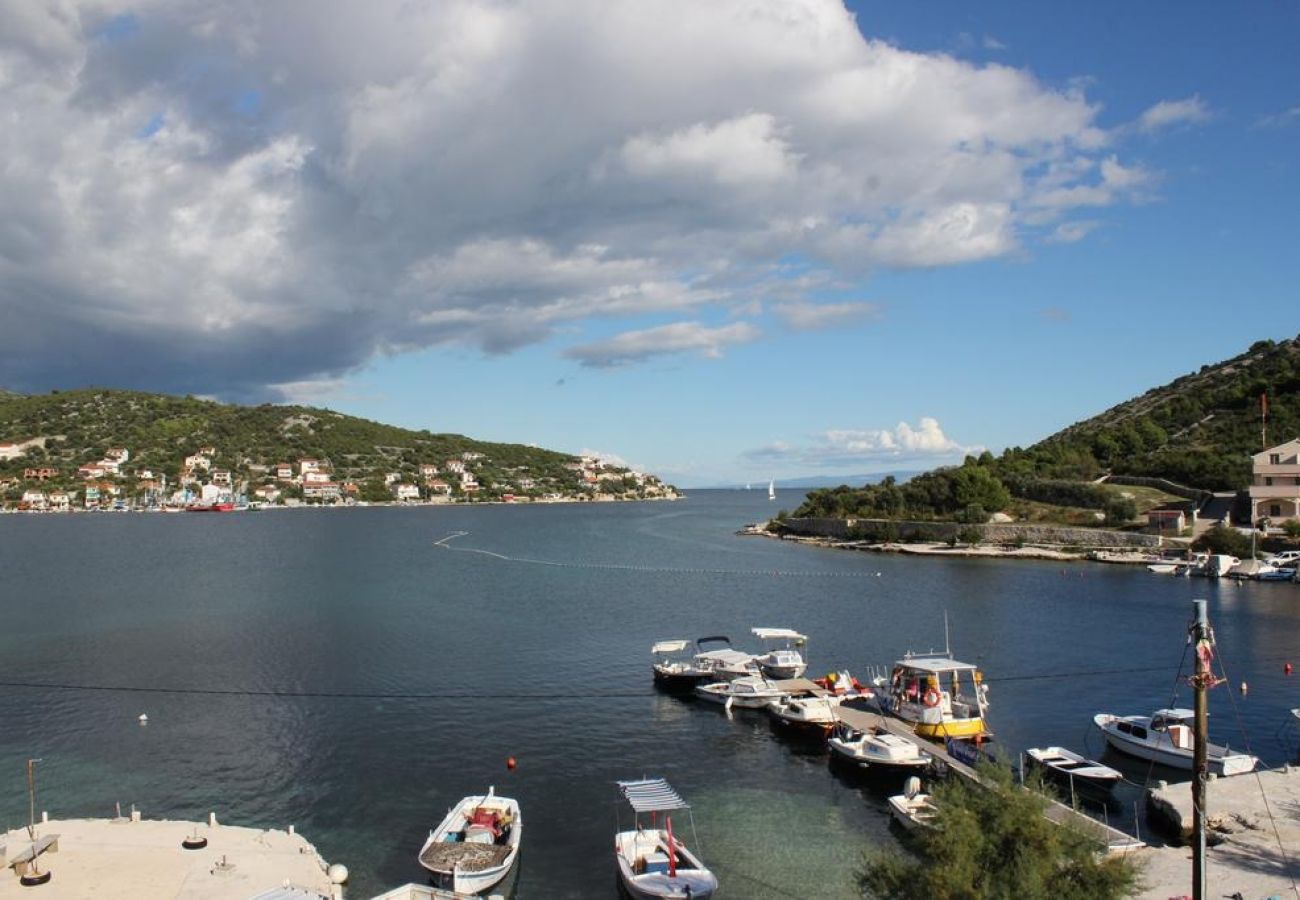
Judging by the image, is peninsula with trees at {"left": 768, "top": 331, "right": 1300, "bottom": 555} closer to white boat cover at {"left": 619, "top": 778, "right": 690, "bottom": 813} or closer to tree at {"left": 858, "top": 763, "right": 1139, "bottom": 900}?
white boat cover at {"left": 619, "top": 778, "right": 690, "bottom": 813}

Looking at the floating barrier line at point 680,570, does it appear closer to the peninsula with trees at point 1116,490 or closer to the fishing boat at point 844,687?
the peninsula with trees at point 1116,490

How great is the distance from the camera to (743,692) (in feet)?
127

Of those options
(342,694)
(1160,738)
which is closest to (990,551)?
(1160,738)

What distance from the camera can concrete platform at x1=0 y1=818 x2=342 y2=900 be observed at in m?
19.1

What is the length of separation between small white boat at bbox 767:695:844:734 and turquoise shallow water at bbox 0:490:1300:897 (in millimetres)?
926

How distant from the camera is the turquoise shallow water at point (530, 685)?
26250 mm

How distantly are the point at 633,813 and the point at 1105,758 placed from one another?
16.5 meters

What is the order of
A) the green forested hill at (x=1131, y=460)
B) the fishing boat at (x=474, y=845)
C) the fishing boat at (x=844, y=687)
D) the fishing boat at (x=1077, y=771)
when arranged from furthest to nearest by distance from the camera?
the green forested hill at (x=1131, y=460), the fishing boat at (x=844, y=687), the fishing boat at (x=1077, y=771), the fishing boat at (x=474, y=845)

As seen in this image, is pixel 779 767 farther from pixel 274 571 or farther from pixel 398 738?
pixel 274 571

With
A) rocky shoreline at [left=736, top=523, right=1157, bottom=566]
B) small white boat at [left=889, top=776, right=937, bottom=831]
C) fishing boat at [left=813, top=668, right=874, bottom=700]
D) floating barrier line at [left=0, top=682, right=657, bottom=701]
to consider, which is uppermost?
rocky shoreline at [left=736, top=523, right=1157, bottom=566]

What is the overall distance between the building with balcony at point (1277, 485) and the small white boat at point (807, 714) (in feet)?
242

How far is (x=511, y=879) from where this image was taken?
2225 centimetres

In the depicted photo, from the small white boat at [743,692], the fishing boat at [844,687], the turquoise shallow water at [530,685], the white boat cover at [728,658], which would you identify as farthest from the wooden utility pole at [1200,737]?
the white boat cover at [728,658]

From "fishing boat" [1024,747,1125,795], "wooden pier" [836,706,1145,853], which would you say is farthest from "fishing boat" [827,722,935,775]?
"fishing boat" [1024,747,1125,795]
